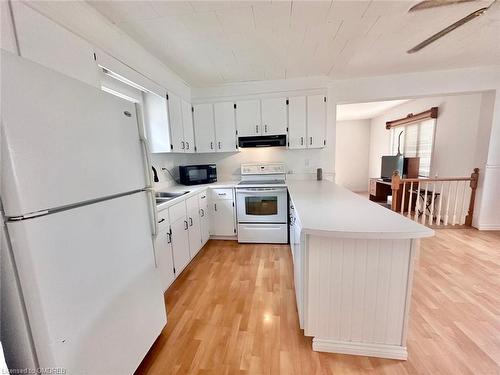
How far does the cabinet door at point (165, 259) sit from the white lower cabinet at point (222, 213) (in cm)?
116

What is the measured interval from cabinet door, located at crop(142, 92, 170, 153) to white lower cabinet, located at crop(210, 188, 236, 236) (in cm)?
98

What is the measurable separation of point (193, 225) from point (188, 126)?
1.55m

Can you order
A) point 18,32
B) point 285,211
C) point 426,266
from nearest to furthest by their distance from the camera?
point 18,32, point 426,266, point 285,211

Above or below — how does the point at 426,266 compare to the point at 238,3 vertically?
below

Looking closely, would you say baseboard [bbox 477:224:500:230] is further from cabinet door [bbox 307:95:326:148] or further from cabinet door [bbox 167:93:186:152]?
cabinet door [bbox 167:93:186:152]

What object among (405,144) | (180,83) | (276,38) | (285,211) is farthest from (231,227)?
(405,144)

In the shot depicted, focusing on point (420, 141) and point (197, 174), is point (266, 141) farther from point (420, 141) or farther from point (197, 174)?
point (420, 141)

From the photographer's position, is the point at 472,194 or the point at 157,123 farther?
the point at 472,194

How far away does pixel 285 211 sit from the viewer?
3.04 meters

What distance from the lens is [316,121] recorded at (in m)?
3.18

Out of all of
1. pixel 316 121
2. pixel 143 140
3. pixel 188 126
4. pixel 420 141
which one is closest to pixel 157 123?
pixel 188 126

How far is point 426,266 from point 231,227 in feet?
8.12

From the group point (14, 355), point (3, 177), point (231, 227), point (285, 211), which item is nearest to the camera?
point (3, 177)

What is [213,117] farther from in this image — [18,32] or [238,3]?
[18,32]
